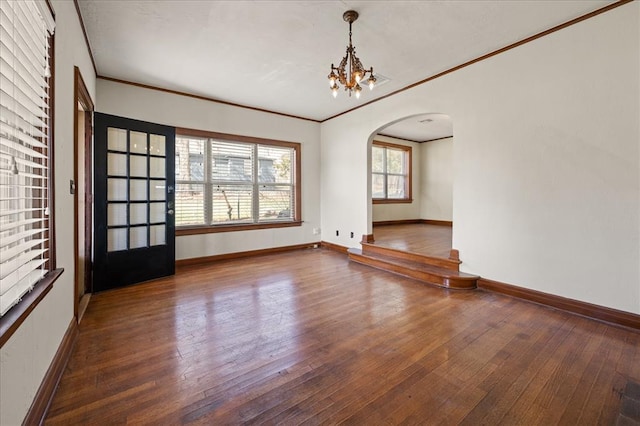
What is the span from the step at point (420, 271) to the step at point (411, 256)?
4cm

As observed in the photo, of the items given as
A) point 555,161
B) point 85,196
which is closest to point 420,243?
point 555,161

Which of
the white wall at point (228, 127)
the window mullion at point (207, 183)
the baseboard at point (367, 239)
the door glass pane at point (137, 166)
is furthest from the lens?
the baseboard at point (367, 239)

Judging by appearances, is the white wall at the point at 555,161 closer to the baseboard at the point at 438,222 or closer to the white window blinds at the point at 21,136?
the white window blinds at the point at 21,136

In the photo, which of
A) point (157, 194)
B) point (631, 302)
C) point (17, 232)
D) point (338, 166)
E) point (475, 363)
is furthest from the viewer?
point (338, 166)

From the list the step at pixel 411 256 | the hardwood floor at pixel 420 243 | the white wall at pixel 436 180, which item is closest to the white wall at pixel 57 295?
the step at pixel 411 256

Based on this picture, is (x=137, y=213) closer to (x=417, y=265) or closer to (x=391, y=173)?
(x=417, y=265)

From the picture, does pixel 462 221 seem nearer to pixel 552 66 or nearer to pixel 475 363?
pixel 552 66

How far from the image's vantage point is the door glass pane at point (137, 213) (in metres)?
3.71

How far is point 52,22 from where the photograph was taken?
177 centimetres

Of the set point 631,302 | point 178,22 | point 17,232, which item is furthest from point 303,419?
point 178,22

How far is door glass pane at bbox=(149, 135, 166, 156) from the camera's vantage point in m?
3.88

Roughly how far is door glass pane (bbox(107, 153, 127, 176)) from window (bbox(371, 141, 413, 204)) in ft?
19.1

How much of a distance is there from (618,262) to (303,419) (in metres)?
3.07

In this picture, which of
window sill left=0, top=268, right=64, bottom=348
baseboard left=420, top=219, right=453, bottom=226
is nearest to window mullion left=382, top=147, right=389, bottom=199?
baseboard left=420, top=219, right=453, bottom=226
